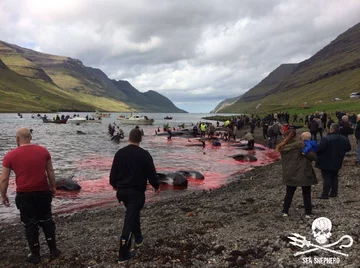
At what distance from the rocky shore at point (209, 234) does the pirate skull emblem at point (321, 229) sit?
13 centimetres

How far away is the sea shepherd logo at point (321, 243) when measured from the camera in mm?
6117

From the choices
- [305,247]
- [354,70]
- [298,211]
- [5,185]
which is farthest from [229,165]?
[354,70]

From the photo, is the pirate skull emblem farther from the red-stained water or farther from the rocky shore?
the red-stained water

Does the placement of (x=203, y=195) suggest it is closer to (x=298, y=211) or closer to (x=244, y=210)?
(x=244, y=210)

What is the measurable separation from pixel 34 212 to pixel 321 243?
6643mm

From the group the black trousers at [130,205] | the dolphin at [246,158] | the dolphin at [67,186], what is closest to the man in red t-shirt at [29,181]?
the black trousers at [130,205]

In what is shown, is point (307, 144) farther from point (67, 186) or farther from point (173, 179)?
point (67, 186)

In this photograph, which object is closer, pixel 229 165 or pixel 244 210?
pixel 244 210

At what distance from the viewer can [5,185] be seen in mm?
6707

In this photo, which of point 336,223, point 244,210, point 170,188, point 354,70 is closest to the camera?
point 336,223

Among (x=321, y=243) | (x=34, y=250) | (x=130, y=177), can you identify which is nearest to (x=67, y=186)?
(x=34, y=250)

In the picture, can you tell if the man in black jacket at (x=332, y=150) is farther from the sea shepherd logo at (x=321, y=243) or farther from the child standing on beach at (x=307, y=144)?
the sea shepherd logo at (x=321, y=243)

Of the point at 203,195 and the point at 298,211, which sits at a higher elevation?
the point at 298,211

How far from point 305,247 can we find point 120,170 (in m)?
4.54
